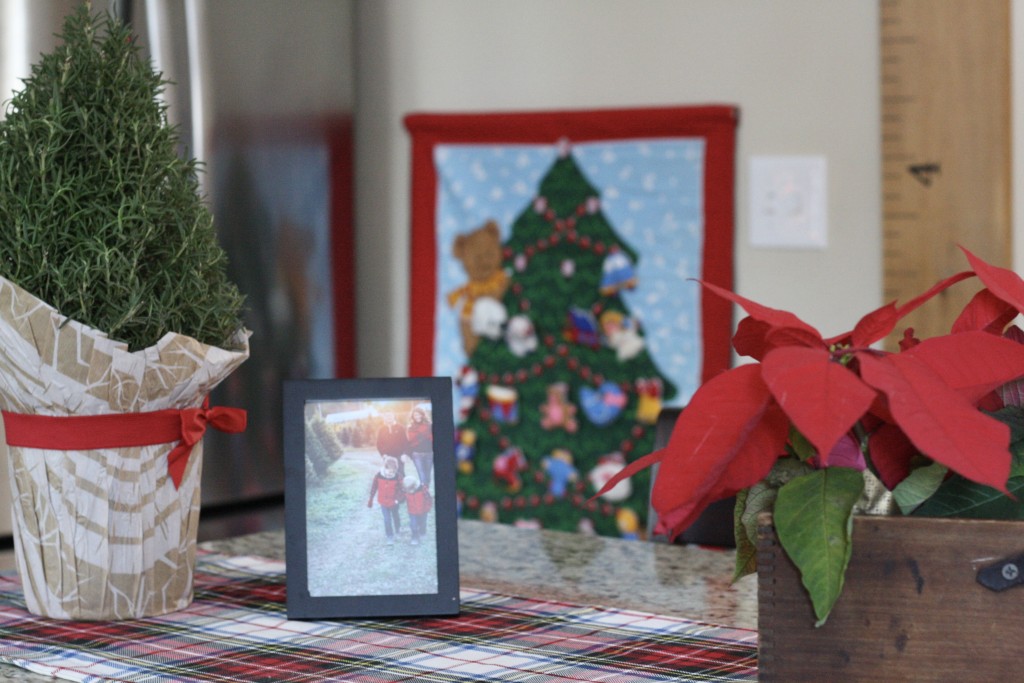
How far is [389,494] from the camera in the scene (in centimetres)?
98

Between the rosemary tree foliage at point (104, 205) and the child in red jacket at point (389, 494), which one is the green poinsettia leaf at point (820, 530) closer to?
the child in red jacket at point (389, 494)

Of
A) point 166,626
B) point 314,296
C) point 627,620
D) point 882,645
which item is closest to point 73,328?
point 166,626

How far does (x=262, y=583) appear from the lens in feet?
3.59

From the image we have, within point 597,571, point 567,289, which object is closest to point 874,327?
point 597,571

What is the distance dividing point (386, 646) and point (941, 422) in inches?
17.2

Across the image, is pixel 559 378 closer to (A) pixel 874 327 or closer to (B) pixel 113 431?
(B) pixel 113 431

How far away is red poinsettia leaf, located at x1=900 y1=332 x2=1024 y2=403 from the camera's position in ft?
2.20

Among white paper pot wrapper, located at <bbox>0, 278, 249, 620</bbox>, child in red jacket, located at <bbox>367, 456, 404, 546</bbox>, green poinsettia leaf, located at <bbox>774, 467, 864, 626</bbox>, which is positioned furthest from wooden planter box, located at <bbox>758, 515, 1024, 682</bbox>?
white paper pot wrapper, located at <bbox>0, 278, 249, 620</bbox>

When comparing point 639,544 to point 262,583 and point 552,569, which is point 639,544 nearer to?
point 552,569

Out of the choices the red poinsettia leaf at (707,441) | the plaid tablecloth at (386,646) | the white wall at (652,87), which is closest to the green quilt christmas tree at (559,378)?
the white wall at (652,87)

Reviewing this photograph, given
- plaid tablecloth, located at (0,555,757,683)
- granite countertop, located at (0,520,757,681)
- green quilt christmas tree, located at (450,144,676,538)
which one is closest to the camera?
plaid tablecloth, located at (0,555,757,683)

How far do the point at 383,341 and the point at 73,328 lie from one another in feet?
5.15

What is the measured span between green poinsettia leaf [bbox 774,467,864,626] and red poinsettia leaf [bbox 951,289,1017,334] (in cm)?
14

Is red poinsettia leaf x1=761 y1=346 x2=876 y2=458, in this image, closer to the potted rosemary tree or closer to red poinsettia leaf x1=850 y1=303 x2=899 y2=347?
red poinsettia leaf x1=850 y1=303 x2=899 y2=347
